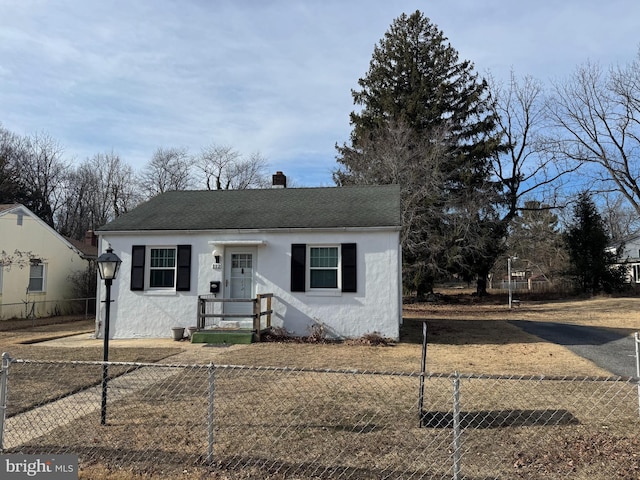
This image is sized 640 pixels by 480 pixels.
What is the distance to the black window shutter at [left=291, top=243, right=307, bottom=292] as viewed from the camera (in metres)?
13.1

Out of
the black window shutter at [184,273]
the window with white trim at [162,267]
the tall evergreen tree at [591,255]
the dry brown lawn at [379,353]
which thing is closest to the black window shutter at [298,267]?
the dry brown lawn at [379,353]

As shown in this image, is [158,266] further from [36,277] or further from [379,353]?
[36,277]

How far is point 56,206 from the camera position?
39.9 meters

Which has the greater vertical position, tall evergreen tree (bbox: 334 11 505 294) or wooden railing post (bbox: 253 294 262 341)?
tall evergreen tree (bbox: 334 11 505 294)

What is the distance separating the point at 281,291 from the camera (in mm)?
13273

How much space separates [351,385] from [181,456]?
11.5 feet

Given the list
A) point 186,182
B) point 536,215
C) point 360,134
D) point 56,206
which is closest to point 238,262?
point 360,134

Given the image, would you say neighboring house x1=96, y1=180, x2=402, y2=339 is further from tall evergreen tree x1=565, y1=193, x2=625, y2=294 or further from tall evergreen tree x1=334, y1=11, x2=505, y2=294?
tall evergreen tree x1=565, y1=193, x2=625, y2=294

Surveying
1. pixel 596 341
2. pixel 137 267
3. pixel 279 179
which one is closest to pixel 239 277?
pixel 137 267

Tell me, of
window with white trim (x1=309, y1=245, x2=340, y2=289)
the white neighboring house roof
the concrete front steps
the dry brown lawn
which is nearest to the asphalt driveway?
the dry brown lawn

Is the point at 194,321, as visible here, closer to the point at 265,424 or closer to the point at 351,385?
the point at 351,385

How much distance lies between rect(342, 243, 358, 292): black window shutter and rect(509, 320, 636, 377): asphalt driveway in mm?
5683

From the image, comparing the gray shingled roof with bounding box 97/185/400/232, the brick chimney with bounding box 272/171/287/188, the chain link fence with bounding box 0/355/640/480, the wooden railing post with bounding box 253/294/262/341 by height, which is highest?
the brick chimney with bounding box 272/171/287/188

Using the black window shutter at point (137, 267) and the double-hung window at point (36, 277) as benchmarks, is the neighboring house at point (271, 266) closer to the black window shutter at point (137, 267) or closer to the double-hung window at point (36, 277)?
the black window shutter at point (137, 267)
